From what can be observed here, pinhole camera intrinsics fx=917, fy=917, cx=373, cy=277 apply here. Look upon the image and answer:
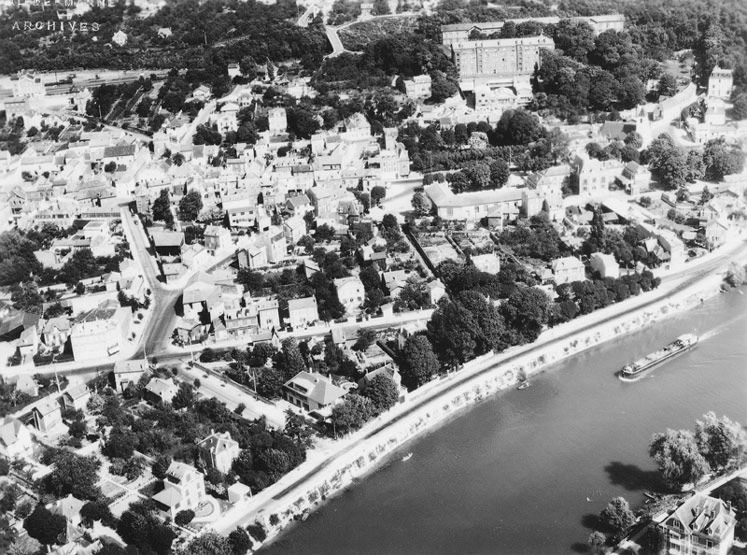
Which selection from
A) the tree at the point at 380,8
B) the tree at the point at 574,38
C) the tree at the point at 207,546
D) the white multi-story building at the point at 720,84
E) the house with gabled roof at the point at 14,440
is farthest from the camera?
the tree at the point at 380,8

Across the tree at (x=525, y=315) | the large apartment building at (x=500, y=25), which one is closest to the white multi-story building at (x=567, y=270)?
the tree at (x=525, y=315)

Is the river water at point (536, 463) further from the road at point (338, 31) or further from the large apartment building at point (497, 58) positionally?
the road at point (338, 31)

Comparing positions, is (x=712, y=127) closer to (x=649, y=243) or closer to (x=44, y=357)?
(x=649, y=243)

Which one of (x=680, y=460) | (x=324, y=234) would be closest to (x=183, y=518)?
(x=680, y=460)

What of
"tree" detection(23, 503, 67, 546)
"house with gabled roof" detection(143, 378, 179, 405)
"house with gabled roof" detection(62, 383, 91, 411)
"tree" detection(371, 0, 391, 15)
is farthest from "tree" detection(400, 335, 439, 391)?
"tree" detection(371, 0, 391, 15)

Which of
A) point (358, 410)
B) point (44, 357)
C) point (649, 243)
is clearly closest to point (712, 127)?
point (649, 243)

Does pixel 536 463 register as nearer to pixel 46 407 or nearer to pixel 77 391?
pixel 77 391
